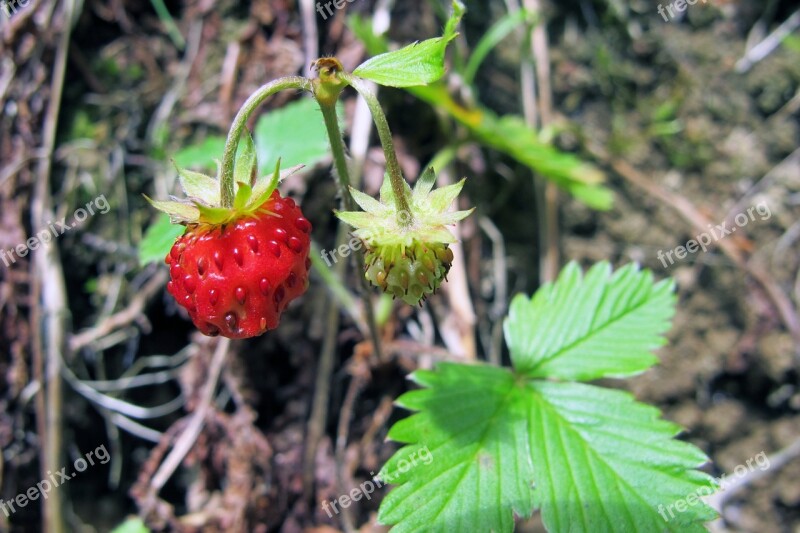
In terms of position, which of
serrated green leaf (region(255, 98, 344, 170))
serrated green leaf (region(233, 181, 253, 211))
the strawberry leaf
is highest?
serrated green leaf (region(255, 98, 344, 170))

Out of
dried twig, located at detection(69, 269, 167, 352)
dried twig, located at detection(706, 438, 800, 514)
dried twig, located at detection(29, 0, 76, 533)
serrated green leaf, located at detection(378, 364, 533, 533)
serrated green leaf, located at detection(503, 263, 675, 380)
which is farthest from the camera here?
dried twig, located at detection(706, 438, 800, 514)

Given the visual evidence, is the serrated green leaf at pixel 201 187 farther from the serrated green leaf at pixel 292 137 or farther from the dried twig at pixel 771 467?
the dried twig at pixel 771 467

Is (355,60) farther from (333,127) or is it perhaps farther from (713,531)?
(713,531)

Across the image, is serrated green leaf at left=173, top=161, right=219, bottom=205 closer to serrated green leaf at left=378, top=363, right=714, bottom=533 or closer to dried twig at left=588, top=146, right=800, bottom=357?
serrated green leaf at left=378, top=363, right=714, bottom=533

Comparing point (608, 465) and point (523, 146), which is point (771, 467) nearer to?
point (608, 465)

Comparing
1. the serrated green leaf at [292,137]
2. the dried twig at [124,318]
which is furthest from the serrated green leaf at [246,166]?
the dried twig at [124,318]

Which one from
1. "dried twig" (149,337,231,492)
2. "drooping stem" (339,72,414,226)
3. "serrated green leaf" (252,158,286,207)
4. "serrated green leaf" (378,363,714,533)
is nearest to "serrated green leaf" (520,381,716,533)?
"serrated green leaf" (378,363,714,533)


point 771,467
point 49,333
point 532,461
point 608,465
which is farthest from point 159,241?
point 771,467
